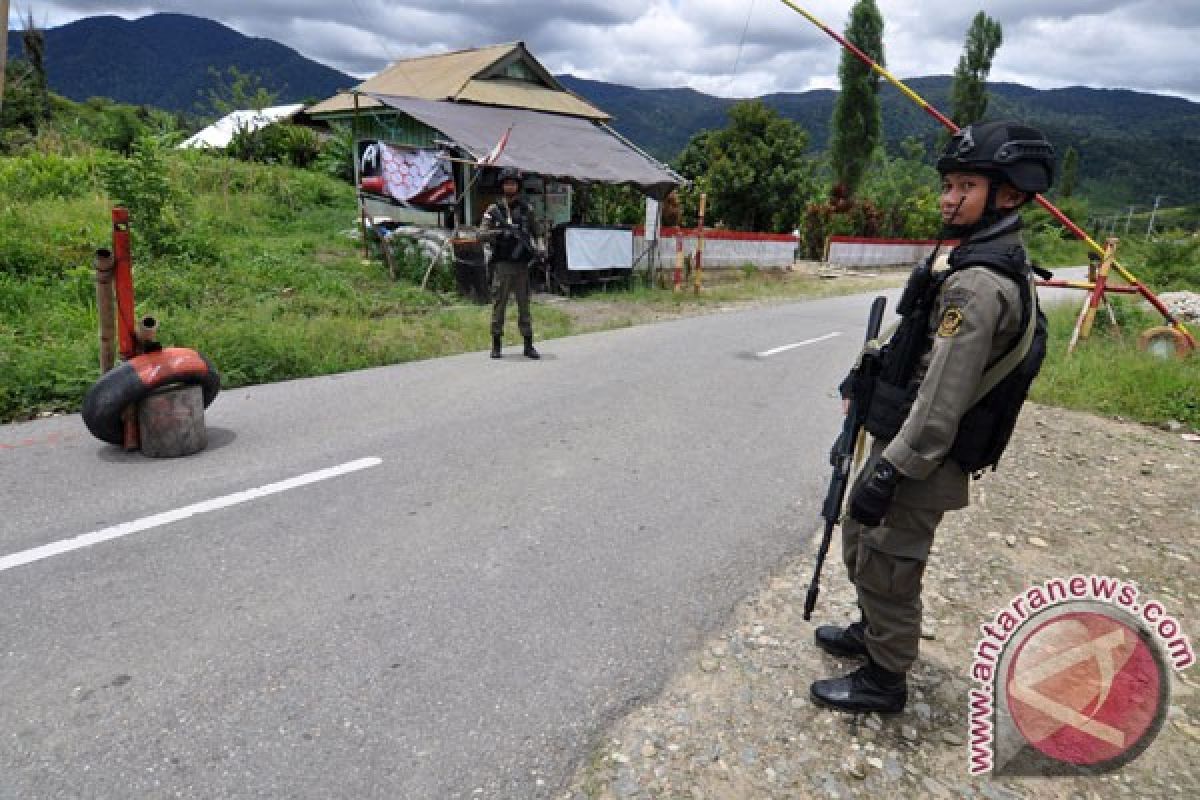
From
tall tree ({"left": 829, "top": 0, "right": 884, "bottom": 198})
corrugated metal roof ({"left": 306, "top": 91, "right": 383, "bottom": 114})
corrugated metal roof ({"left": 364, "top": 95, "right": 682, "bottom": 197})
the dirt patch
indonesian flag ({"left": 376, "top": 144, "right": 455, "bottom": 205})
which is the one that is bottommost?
the dirt patch

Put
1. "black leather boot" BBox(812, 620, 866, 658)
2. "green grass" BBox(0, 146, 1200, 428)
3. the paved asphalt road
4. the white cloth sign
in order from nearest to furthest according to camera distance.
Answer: the paved asphalt road
"black leather boot" BBox(812, 620, 866, 658)
"green grass" BBox(0, 146, 1200, 428)
the white cloth sign

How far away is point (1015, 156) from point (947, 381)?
74 cm

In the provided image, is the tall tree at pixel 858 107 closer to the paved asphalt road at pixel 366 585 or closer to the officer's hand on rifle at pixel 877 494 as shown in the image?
the paved asphalt road at pixel 366 585

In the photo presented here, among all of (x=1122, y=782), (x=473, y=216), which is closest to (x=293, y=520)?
(x=1122, y=782)

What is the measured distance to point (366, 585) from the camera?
3.16 metres

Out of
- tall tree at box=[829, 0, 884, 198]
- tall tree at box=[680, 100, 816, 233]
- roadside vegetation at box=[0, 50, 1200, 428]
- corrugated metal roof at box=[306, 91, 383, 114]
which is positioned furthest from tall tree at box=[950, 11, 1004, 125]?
corrugated metal roof at box=[306, 91, 383, 114]

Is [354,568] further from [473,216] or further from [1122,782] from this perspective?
[473,216]

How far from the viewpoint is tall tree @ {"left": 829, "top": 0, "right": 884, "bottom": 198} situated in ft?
131

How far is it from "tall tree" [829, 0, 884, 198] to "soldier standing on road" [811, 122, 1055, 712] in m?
41.4

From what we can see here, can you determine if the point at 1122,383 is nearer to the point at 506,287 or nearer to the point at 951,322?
the point at 506,287

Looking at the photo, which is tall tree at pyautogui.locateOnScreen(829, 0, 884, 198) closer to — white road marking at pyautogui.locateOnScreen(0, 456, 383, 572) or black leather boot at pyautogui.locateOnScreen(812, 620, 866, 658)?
white road marking at pyautogui.locateOnScreen(0, 456, 383, 572)

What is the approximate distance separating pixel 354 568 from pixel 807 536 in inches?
98.9

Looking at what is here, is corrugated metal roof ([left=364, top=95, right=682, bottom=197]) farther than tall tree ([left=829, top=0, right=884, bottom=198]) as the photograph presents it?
No

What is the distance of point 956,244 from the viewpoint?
2396 millimetres
